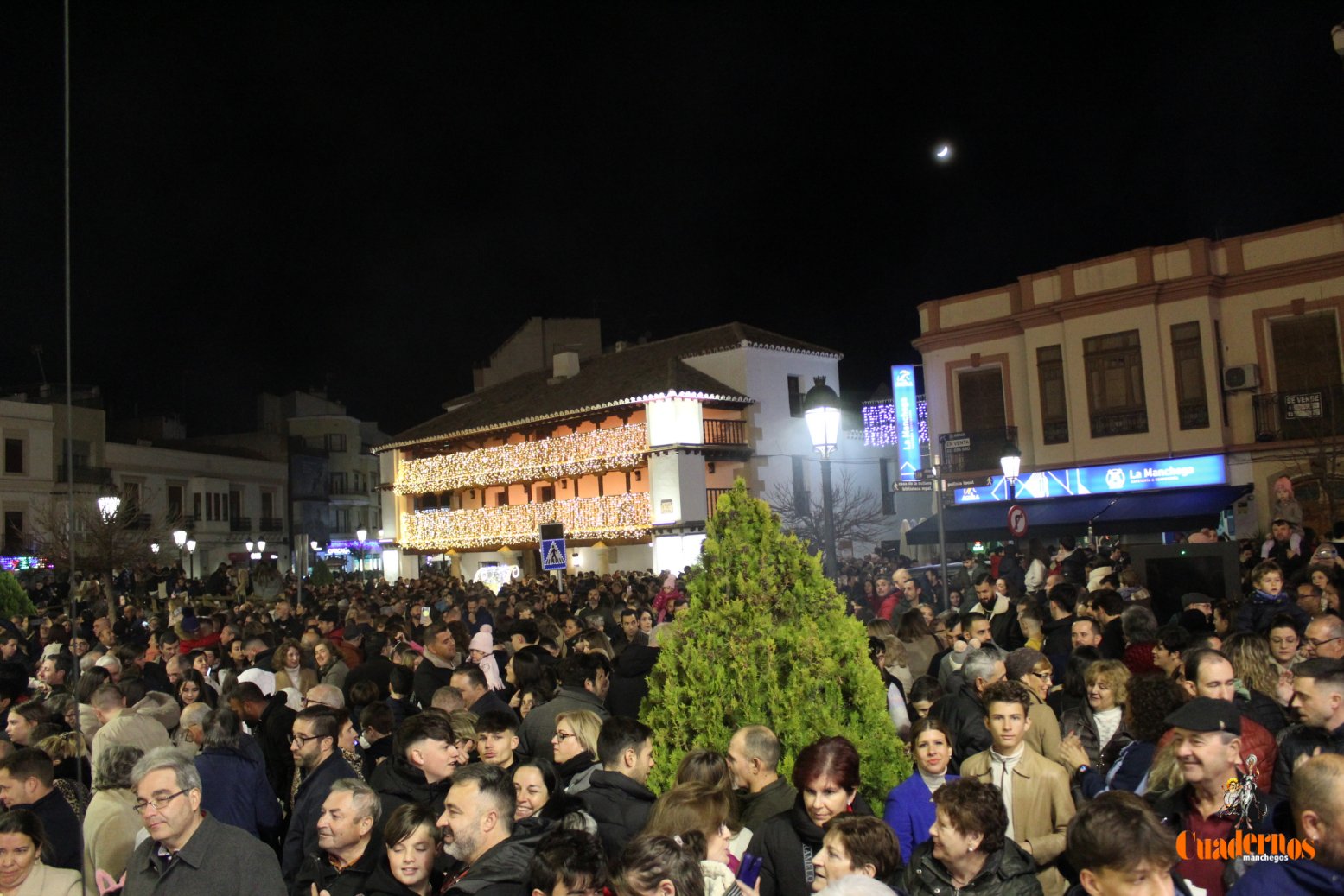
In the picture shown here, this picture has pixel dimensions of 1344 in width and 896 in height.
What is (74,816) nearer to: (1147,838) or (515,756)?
(515,756)

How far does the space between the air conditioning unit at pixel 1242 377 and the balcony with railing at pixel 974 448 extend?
16.0 feet

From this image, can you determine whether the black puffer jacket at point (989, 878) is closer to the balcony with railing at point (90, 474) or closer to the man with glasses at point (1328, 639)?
the man with glasses at point (1328, 639)

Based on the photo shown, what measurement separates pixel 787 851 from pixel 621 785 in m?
0.96

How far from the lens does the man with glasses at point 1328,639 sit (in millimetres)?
5977

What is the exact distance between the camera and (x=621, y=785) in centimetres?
478

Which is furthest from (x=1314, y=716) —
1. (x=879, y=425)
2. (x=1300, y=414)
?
(x=879, y=425)

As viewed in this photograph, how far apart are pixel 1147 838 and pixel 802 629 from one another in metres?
2.11

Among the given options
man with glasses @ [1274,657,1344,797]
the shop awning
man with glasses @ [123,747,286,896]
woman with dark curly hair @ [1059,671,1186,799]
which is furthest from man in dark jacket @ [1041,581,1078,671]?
the shop awning

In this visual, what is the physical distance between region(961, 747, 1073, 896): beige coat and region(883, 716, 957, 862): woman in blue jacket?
20cm

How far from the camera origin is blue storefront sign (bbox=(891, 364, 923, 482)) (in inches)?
1075

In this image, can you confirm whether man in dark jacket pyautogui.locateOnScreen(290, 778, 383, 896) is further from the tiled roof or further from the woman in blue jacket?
the tiled roof

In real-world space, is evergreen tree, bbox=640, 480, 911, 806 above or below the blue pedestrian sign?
→ below

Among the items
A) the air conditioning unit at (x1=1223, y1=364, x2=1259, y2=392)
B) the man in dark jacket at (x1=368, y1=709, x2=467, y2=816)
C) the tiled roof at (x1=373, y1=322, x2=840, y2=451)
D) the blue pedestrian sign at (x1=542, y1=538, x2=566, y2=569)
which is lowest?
the man in dark jacket at (x1=368, y1=709, x2=467, y2=816)

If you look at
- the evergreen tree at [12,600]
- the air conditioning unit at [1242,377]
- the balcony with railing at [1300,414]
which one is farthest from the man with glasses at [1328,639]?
the evergreen tree at [12,600]
